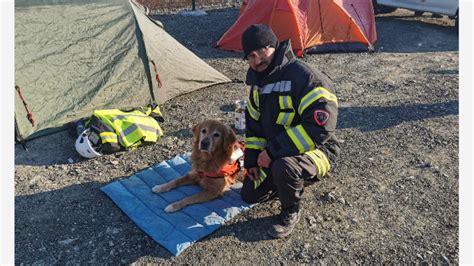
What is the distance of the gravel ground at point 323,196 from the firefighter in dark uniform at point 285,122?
14.9 inches

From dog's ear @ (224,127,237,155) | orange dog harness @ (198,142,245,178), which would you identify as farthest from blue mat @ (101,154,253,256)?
dog's ear @ (224,127,237,155)

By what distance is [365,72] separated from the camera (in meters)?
8.05

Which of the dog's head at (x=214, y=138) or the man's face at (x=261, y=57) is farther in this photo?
the dog's head at (x=214, y=138)

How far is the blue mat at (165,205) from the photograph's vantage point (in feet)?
12.6

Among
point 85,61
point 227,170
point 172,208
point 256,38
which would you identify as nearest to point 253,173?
point 227,170

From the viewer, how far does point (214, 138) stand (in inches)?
166

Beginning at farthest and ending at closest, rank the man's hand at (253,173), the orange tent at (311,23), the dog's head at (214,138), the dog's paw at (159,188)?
the orange tent at (311,23)
the dog's paw at (159,188)
the dog's head at (214,138)
the man's hand at (253,173)

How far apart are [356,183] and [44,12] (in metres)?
4.62

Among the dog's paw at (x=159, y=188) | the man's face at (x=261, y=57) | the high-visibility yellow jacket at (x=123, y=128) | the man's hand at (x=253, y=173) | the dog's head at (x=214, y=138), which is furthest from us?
the high-visibility yellow jacket at (x=123, y=128)

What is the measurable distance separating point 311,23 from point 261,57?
18.0 feet

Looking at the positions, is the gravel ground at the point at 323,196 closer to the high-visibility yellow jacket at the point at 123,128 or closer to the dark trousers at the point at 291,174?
the high-visibility yellow jacket at the point at 123,128

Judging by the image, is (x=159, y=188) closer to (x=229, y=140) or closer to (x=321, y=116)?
(x=229, y=140)

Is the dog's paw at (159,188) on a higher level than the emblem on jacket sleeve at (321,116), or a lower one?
lower

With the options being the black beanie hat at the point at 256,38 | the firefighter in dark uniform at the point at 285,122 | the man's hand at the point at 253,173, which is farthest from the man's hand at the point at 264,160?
the black beanie hat at the point at 256,38
